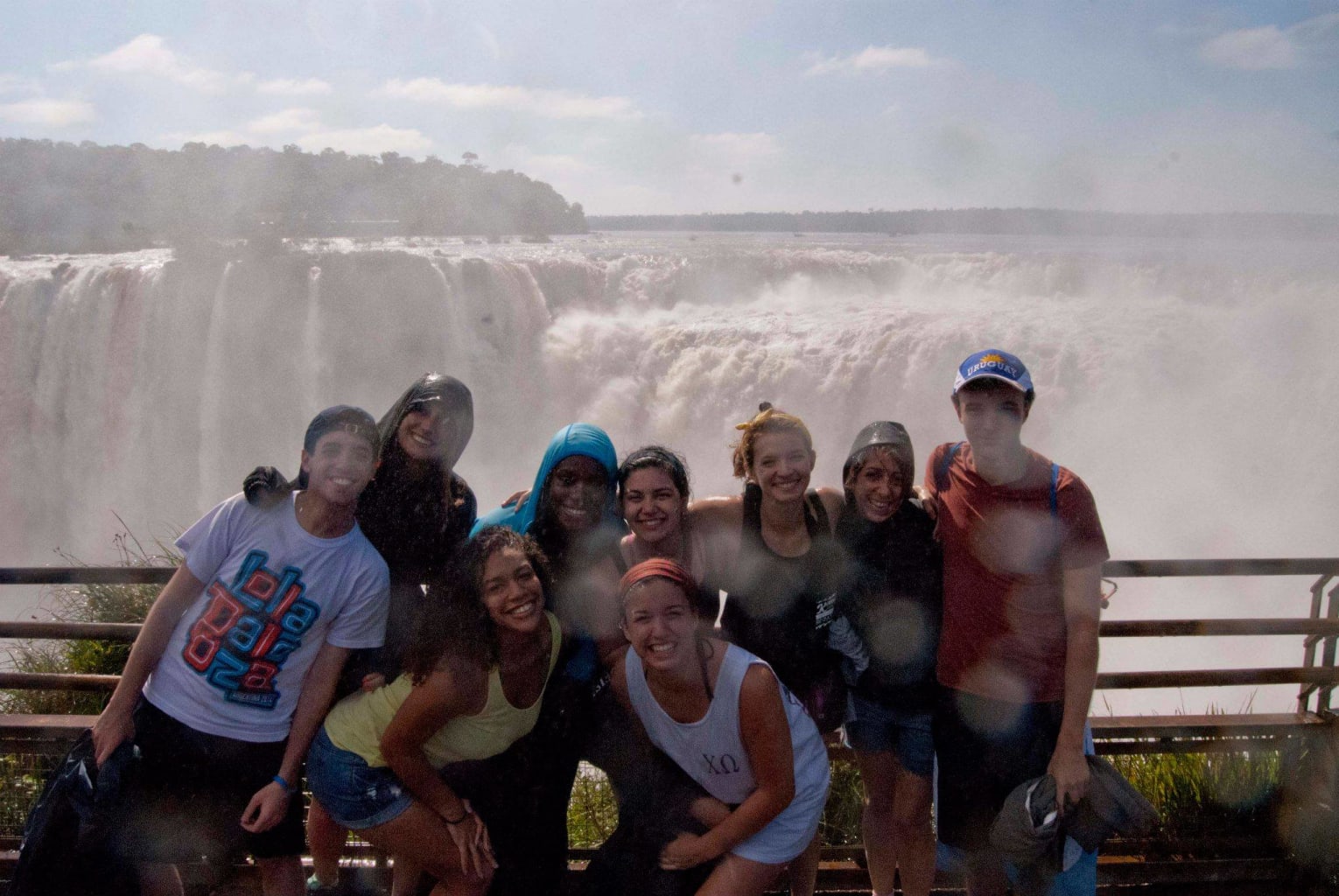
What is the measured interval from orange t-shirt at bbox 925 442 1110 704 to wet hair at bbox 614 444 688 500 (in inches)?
28.2

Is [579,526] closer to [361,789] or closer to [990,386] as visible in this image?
[361,789]

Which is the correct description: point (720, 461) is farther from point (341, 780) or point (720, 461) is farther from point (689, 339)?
point (341, 780)

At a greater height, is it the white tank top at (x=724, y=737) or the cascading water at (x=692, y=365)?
the cascading water at (x=692, y=365)

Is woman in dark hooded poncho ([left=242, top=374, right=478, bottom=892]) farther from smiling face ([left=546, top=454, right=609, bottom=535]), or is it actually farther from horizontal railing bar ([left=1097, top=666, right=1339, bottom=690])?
horizontal railing bar ([left=1097, top=666, right=1339, bottom=690])

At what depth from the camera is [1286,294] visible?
44.6ft

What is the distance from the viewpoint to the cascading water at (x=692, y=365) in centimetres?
1306

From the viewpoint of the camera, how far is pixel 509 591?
2.17 m

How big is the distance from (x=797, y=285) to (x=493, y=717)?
18.9 m

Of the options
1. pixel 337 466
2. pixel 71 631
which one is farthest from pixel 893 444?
pixel 71 631

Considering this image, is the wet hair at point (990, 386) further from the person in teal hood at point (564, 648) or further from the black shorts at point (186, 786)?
the black shorts at point (186, 786)

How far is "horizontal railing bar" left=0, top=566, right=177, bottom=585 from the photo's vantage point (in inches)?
113

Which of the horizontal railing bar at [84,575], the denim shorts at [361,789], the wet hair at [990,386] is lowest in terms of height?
the denim shorts at [361,789]

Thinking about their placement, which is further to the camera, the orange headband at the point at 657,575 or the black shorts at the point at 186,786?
the black shorts at the point at 186,786

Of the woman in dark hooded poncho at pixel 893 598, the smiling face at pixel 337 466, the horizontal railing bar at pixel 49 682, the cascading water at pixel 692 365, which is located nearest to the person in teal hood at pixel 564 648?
the smiling face at pixel 337 466
